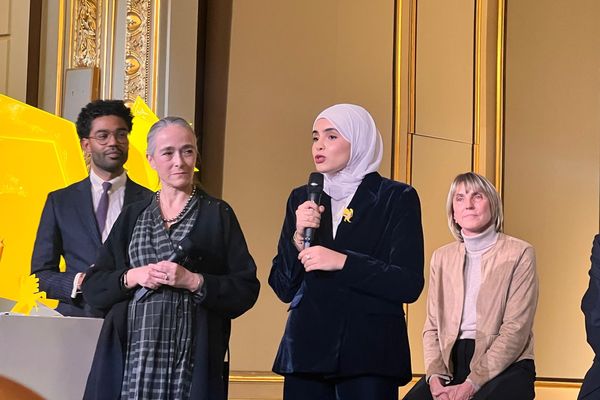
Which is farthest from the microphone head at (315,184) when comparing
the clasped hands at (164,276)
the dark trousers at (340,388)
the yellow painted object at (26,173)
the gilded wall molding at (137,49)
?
the gilded wall molding at (137,49)

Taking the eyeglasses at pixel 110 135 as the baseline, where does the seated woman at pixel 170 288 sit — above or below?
below

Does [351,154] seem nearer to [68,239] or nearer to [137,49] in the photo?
[68,239]

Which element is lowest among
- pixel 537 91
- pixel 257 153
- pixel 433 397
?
pixel 433 397

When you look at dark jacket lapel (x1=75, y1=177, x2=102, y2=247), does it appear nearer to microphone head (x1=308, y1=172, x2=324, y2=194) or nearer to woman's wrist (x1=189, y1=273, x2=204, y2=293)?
woman's wrist (x1=189, y1=273, x2=204, y2=293)

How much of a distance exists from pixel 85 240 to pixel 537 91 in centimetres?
307

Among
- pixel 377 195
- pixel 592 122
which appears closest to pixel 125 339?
pixel 377 195

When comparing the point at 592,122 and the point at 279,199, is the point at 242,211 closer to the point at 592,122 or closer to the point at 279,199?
the point at 279,199

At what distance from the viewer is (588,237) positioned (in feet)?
17.7

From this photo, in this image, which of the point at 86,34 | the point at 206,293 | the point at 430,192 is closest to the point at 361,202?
the point at 206,293

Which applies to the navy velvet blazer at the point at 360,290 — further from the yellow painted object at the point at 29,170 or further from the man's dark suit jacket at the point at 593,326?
the yellow painted object at the point at 29,170

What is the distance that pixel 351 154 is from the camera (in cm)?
272

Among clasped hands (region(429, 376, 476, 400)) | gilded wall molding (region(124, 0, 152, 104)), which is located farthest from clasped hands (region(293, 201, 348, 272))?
gilded wall molding (region(124, 0, 152, 104))

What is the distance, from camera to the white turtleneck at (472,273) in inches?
136

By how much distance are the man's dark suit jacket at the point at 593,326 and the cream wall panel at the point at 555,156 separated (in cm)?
222
